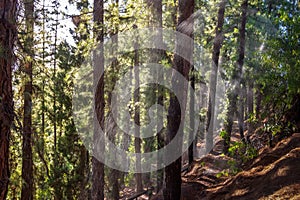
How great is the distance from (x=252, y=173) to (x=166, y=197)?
2573mm

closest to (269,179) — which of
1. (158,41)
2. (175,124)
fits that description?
(175,124)

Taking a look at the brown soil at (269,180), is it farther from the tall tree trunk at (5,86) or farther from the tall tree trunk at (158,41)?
the tall tree trunk at (158,41)

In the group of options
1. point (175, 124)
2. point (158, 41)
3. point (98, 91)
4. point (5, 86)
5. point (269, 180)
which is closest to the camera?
point (5, 86)

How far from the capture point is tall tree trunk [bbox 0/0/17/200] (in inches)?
202

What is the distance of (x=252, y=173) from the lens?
31.0 feet

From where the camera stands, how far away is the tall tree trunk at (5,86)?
202 inches

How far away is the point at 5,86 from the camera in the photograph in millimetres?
5176

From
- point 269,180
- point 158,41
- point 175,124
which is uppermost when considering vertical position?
point 158,41

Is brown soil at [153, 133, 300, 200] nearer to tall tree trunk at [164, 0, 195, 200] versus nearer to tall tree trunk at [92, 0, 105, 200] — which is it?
tall tree trunk at [164, 0, 195, 200]

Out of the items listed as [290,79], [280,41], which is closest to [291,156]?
[290,79]

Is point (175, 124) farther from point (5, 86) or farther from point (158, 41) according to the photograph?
point (5, 86)

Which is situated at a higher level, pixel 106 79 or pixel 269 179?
pixel 106 79

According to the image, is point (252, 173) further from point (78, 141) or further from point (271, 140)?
point (78, 141)

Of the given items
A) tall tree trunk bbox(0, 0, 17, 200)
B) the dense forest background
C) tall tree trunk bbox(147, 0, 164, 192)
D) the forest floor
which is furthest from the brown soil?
tall tree trunk bbox(147, 0, 164, 192)
